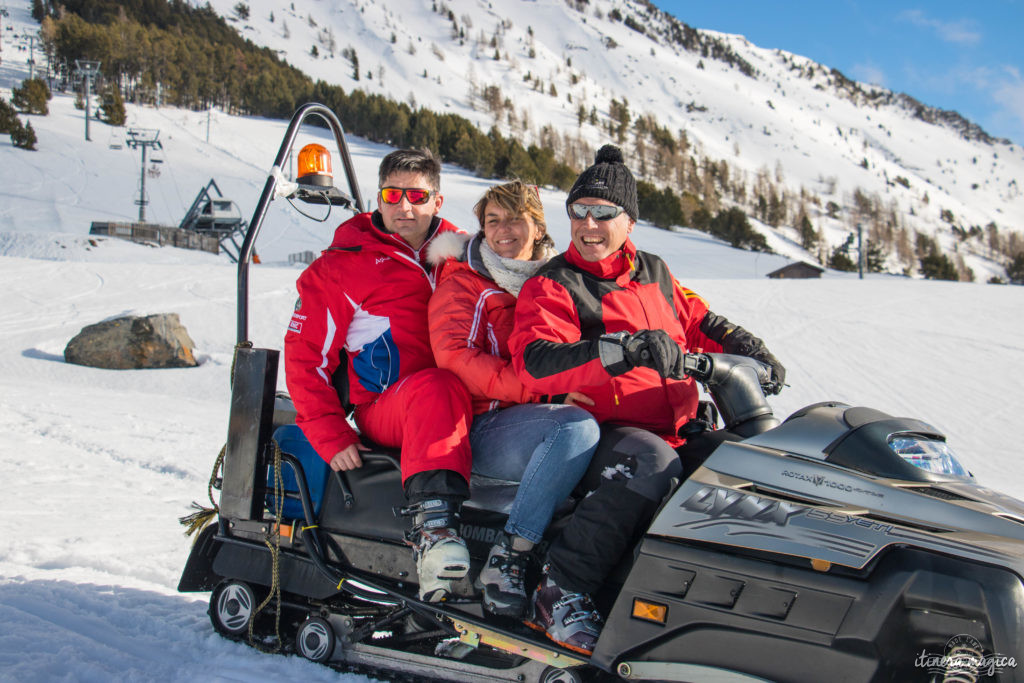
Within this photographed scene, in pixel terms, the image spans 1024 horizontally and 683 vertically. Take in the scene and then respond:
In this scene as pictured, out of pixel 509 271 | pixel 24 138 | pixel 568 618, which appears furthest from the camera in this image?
pixel 24 138

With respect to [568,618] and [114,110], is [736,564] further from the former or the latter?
[114,110]

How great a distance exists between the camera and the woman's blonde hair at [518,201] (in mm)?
2633

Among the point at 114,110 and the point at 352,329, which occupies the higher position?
the point at 114,110

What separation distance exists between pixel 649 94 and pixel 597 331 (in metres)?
137

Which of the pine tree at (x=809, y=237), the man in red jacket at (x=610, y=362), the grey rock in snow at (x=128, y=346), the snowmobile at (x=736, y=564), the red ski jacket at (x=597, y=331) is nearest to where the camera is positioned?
the snowmobile at (x=736, y=564)

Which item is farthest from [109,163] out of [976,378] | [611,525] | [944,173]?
[944,173]

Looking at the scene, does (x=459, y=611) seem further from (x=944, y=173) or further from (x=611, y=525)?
(x=944, y=173)

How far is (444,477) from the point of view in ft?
7.14

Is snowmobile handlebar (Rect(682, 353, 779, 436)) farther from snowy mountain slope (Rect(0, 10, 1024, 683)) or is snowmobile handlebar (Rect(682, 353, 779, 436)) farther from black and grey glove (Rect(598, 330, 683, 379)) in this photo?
Result: snowy mountain slope (Rect(0, 10, 1024, 683))

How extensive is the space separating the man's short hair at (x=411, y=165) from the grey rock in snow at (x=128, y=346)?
751 centimetres

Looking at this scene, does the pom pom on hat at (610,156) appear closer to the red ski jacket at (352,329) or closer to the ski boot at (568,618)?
the red ski jacket at (352,329)

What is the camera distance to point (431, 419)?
7.30 ft

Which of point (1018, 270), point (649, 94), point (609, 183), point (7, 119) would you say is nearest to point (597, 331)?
point (609, 183)

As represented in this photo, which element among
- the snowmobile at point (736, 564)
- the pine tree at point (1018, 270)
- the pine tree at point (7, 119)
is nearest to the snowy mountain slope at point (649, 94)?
the pine tree at point (1018, 270)
